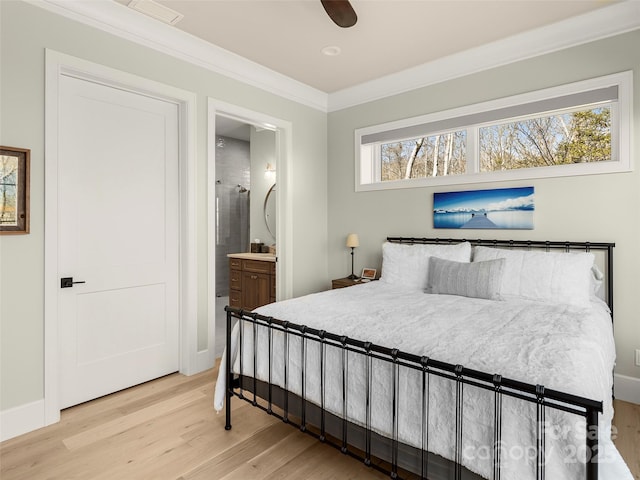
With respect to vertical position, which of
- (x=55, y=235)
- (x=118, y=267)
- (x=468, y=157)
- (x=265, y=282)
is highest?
(x=468, y=157)

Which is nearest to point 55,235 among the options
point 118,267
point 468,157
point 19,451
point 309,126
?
point 118,267

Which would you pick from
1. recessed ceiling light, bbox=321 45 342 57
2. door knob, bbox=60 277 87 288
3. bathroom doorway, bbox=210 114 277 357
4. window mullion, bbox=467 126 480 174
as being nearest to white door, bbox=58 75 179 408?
door knob, bbox=60 277 87 288

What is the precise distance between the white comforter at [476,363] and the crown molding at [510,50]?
1.99m

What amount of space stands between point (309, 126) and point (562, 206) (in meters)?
2.65

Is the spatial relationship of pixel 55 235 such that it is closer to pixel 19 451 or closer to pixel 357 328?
pixel 19 451

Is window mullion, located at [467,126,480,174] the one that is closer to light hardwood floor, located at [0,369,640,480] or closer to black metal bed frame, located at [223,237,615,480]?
light hardwood floor, located at [0,369,640,480]

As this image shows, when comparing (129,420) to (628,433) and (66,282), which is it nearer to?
(66,282)

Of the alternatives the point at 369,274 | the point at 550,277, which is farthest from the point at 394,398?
the point at 369,274

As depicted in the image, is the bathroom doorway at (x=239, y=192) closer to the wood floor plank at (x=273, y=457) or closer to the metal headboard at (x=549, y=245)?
the metal headboard at (x=549, y=245)

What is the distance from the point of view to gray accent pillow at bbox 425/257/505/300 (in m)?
2.73

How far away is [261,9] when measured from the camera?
2.74 metres

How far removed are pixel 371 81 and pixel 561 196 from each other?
217cm

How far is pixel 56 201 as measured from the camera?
8.12ft

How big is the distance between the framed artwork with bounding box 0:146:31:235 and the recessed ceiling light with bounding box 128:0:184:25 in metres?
1.22
